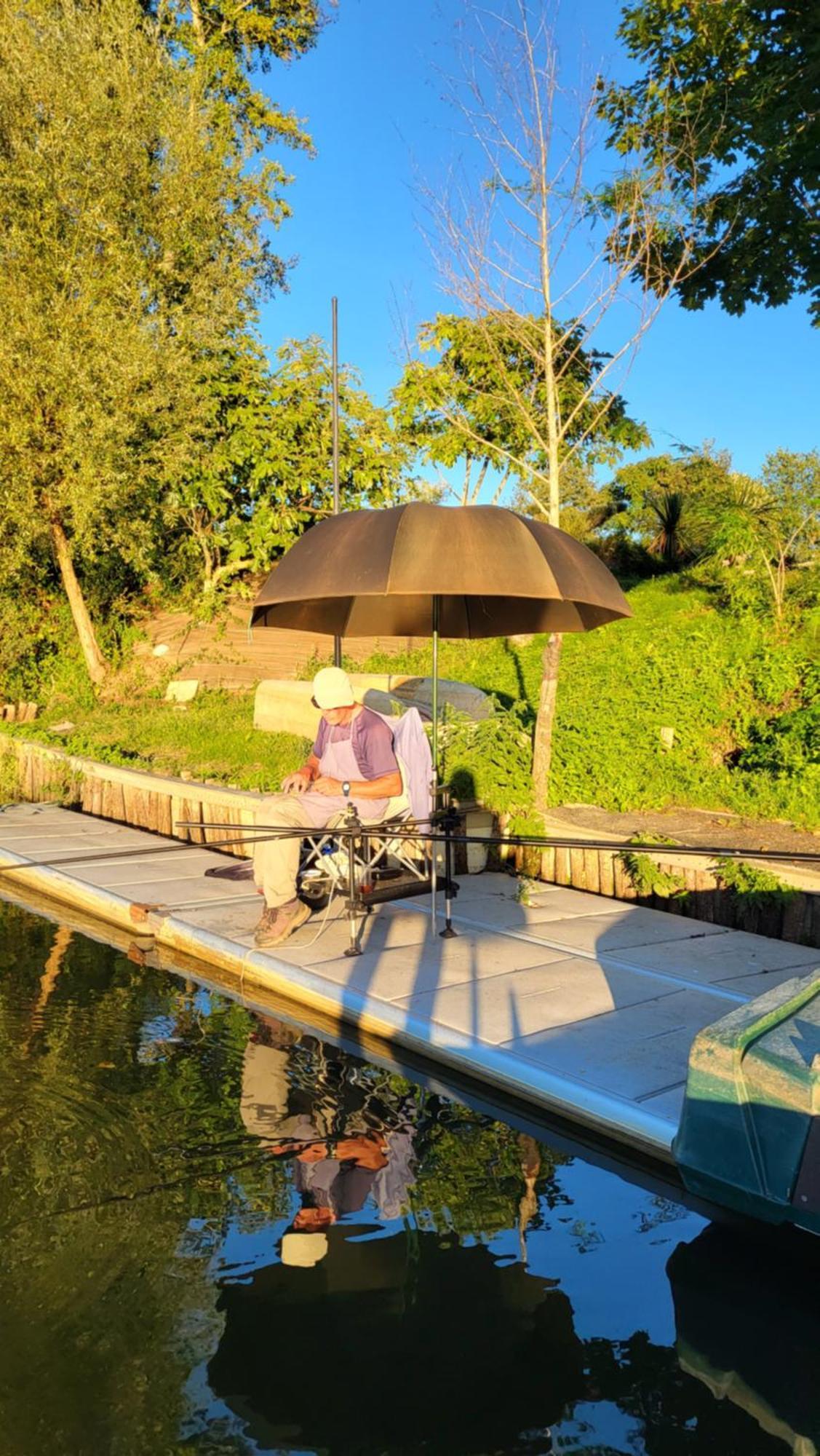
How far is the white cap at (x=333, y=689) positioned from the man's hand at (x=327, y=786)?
1.60 ft

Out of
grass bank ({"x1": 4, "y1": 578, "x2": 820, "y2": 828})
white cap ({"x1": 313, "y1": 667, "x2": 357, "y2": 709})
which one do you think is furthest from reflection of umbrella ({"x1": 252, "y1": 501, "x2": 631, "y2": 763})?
grass bank ({"x1": 4, "y1": 578, "x2": 820, "y2": 828})

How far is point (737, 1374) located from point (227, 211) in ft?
61.6

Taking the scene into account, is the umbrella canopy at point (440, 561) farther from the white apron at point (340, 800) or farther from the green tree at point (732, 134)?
the green tree at point (732, 134)

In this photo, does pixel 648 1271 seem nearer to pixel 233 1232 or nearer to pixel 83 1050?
pixel 233 1232

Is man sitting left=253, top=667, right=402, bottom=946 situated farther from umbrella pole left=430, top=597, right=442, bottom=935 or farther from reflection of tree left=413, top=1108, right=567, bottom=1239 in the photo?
reflection of tree left=413, top=1108, right=567, bottom=1239

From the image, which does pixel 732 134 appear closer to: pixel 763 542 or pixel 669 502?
pixel 763 542

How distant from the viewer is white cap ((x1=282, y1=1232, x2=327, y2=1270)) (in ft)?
11.2

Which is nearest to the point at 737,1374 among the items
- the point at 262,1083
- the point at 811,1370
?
the point at 811,1370

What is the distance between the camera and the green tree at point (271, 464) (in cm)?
1753

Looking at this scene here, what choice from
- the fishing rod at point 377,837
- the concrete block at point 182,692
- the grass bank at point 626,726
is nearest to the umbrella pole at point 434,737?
the fishing rod at point 377,837

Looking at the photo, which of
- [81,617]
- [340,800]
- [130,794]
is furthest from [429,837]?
[81,617]

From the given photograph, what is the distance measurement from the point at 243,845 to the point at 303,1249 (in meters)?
5.60

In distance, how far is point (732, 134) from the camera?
11.0m

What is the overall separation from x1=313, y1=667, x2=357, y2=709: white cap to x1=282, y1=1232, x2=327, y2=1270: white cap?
3.21m
